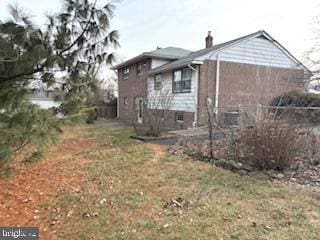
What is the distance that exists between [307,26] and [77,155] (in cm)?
998

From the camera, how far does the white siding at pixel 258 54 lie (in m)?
17.0

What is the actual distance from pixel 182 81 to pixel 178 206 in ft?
42.8

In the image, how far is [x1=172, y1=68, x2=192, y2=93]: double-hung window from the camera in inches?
666

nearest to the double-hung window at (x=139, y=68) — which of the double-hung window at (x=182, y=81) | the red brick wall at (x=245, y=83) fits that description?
the double-hung window at (x=182, y=81)

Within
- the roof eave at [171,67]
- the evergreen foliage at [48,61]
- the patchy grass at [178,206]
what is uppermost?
the roof eave at [171,67]

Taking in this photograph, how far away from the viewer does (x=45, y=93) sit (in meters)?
5.12

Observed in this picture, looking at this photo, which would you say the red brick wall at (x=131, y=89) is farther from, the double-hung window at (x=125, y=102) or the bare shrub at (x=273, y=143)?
the bare shrub at (x=273, y=143)

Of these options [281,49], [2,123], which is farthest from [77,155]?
[281,49]

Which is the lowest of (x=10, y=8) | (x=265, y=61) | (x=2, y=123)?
(x=2, y=123)

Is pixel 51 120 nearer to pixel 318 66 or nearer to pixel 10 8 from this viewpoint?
pixel 10 8

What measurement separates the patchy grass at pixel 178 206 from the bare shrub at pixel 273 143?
0.66 m

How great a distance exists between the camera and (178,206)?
5.02 metres

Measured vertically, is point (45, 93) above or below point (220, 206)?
above

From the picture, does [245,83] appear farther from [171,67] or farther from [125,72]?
[125,72]
